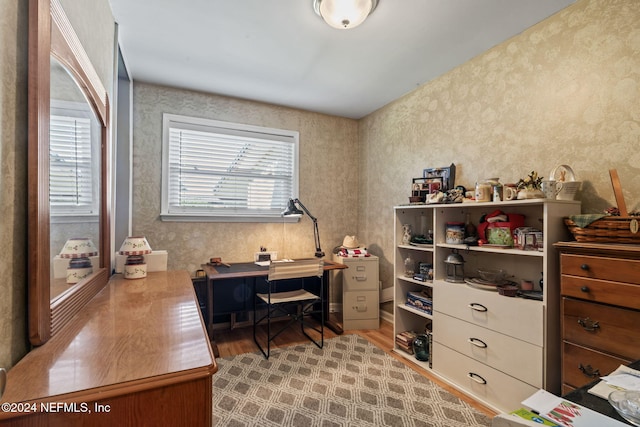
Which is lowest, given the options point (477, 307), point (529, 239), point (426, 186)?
point (477, 307)

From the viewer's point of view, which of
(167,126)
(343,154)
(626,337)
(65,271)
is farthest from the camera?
(343,154)

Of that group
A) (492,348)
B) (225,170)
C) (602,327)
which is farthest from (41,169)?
(225,170)

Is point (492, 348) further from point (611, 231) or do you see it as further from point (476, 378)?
point (611, 231)

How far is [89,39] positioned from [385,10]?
161 cm

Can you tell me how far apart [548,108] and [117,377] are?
8.26ft

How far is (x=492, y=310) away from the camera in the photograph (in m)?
1.86

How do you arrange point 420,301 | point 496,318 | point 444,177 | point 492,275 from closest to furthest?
1. point 496,318
2. point 492,275
3. point 420,301
4. point 444,177

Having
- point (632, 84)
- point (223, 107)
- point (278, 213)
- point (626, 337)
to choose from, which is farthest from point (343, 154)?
point (626, 337)

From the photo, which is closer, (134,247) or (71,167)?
(71,167)

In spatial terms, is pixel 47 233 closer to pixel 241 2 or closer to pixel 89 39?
pixel 89 39

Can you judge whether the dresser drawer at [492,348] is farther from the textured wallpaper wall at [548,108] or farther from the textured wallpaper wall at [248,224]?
the textured wallpaper wall at [248,224]

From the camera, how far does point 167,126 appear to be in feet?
9.61

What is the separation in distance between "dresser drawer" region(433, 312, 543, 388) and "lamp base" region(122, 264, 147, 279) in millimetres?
2028

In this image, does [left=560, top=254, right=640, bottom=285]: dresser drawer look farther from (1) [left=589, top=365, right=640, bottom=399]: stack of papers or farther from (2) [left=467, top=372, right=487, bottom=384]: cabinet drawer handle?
(2) [left=467, top=372, right=487, bottom=384]: cabinet drawer handle
